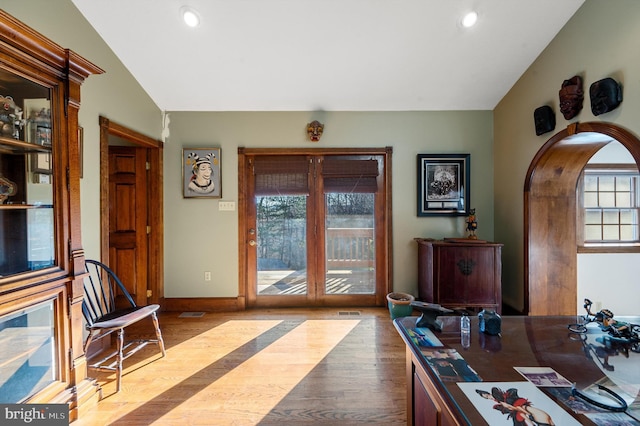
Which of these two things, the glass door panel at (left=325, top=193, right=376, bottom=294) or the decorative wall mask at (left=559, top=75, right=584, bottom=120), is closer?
the decorative wall mask at (left=559, top=75, right=584, bottom=120)

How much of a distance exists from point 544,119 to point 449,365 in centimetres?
274

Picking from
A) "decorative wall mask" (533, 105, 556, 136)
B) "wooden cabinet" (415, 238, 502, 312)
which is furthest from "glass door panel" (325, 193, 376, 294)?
"decorative wall mask" (533, 105, 556, 136)

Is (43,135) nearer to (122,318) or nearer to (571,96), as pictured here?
(122,318)

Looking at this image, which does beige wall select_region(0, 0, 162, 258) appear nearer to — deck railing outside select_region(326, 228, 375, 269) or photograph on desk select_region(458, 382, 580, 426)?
deck railing outside select_region(326, 228, 375, 269)

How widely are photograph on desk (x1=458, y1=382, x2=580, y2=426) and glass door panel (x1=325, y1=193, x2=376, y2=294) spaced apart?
108 inches

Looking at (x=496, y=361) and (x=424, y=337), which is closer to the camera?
(x=496, y=361)

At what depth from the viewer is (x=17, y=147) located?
5.20ft

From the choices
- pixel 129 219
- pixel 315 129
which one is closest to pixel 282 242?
pixel 315 129

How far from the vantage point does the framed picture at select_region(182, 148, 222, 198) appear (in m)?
3.46

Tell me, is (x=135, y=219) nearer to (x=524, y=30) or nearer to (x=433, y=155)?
(x=433, y=155)

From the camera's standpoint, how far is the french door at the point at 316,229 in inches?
139

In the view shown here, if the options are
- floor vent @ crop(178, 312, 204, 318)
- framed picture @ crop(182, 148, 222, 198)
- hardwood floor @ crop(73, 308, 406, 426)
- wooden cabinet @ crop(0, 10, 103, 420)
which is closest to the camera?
wooden cabinet @ crop(0, 10, 103, 420)

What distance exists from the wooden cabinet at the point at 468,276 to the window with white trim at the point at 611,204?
58.9 inches

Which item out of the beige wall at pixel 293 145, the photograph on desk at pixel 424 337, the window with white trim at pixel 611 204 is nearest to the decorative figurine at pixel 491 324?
the photograph on desk at pixel 424 337
